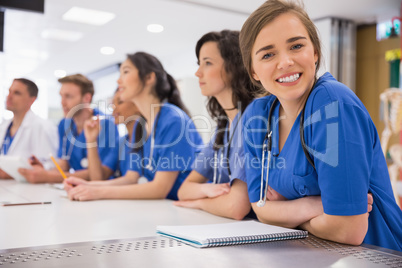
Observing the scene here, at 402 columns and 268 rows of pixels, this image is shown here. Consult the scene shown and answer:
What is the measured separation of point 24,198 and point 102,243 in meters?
1.03

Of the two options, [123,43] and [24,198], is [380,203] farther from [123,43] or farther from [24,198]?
[123,43]

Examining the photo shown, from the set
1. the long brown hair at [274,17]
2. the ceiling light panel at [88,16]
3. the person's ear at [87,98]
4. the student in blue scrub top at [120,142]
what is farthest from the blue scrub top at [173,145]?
the ceiling light panel at [88,16]

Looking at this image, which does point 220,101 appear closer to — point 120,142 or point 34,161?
point 120,142

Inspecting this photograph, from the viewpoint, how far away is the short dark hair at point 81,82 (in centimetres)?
309

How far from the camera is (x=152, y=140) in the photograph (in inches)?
78.2

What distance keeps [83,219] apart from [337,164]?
0.80 m

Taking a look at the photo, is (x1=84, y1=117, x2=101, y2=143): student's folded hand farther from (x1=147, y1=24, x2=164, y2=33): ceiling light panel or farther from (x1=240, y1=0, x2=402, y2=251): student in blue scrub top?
(x1=147, y1=24, x2=164, y2=33): ceiling light panel

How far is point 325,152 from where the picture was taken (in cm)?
97

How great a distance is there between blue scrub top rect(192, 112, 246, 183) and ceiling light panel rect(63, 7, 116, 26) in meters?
2.93

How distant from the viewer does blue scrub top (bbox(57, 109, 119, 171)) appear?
2.59m

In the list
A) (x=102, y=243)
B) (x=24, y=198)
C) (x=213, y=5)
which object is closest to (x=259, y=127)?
(x=102, y=243)

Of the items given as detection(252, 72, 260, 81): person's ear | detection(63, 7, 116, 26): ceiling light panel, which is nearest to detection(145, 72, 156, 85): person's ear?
detection(252, 72, 260, 81): person's ear

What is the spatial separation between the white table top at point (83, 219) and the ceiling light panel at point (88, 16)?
2.65 metres

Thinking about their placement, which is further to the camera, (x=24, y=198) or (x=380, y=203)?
(x=24, y=198)
